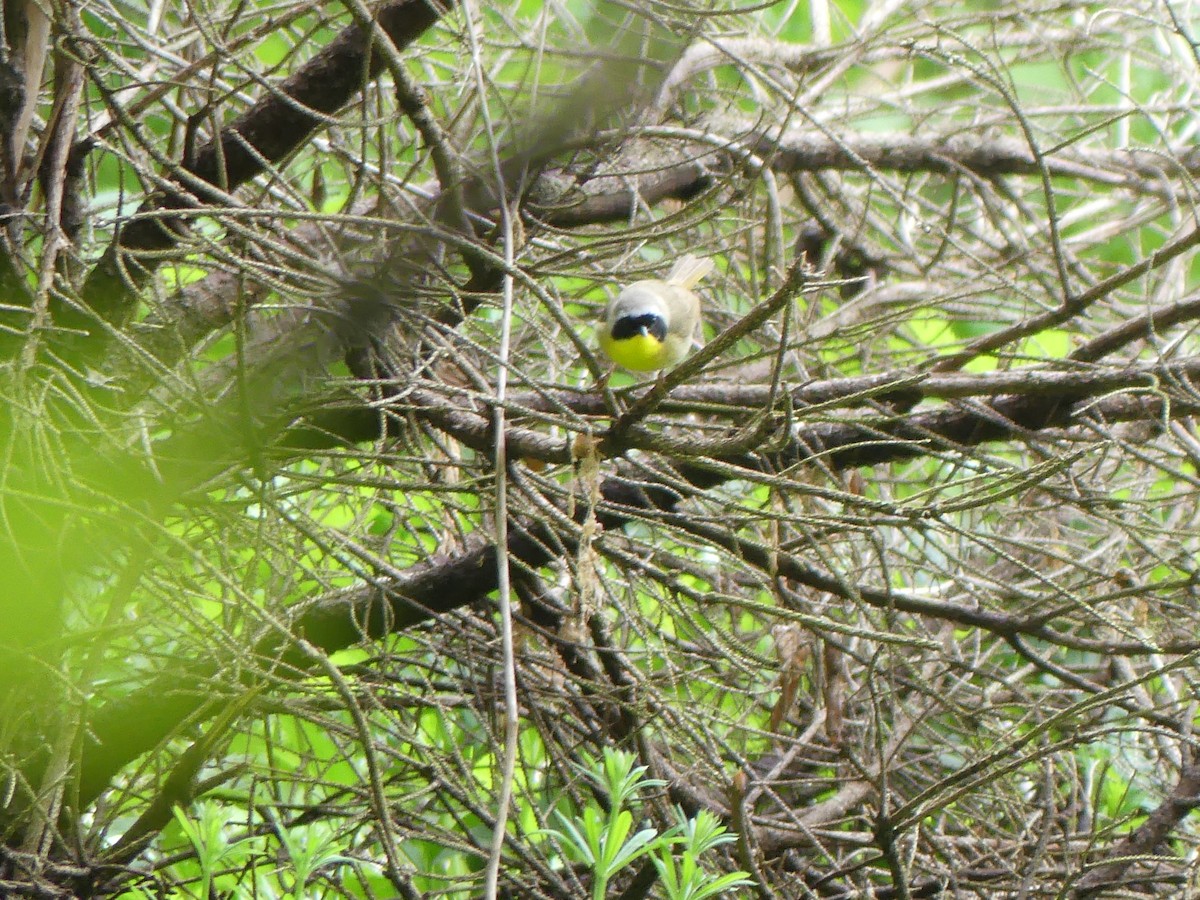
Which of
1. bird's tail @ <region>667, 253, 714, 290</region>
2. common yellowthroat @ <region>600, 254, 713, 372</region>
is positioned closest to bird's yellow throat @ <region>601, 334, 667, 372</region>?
common yellowthroat @ <region>600, 254, 713, 372</region>

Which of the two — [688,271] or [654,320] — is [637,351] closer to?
[654,320]

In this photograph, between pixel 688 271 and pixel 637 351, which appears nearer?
pixel 637 351

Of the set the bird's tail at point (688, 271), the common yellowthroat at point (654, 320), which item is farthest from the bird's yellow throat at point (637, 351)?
the bird's tail at point (688, 271)

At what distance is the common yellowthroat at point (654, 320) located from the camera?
3182 mm

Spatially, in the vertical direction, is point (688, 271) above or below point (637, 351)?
above

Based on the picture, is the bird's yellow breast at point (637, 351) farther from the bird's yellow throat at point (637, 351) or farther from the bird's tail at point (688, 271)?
the bird's tail at point (688, 271)

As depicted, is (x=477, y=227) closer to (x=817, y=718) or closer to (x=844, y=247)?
(x=817, y=718)

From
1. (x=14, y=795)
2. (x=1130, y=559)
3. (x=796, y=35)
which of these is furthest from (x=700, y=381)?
(x=796, y=35)

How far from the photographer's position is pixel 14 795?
2283 millimetres

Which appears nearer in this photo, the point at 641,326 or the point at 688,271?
the point at 641,326

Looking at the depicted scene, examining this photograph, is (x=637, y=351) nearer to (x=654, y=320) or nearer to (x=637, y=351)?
(x=637, y=351)

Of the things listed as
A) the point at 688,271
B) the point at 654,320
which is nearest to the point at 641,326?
the point at 654,320

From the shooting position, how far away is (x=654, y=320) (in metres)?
3.20

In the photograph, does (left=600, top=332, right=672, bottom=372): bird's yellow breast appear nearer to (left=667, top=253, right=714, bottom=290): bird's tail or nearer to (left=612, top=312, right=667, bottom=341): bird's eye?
(left=612, top=312, right=667, bottom=341): bird's eye
